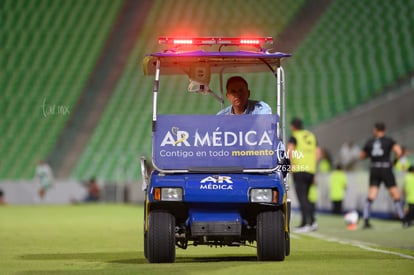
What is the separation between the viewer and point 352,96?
39000 millimetres

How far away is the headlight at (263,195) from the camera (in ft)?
33.8

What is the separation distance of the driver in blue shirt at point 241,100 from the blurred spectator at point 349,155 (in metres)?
20.3

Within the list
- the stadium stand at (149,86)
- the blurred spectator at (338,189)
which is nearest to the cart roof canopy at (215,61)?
the blurred spectator at (338,189)

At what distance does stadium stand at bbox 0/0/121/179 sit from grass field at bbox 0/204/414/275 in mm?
23907

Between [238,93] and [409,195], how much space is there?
11.0 metres

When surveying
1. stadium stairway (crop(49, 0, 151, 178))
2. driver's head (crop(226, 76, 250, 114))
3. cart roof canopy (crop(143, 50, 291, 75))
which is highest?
stadium stairway (crop(49, 0, 151, 178))

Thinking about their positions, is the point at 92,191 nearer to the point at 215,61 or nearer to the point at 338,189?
the point at 338,189

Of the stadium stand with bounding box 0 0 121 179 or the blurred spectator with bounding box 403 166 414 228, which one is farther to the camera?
the stadium stand with bounding box 0 0 121 179

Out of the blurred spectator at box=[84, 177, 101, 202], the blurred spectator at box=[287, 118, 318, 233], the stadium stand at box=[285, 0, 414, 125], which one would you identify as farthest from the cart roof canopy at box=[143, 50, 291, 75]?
the blurred spectator at box=[84, 177, 101, 202]

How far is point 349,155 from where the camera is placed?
32250 millimetres

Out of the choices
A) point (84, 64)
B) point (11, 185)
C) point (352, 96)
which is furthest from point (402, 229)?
point (84, 64)

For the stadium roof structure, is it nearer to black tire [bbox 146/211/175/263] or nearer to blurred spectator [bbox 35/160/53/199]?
black tire [bbox 146/211/175/263]

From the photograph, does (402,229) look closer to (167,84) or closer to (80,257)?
(80,257)

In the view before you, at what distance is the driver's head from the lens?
443 inches
